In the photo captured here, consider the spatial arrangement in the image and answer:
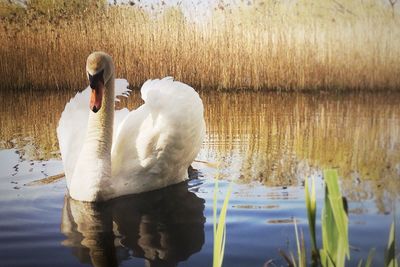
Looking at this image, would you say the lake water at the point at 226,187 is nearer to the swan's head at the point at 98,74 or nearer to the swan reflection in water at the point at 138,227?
the swan reflection in water at the point at 138,227

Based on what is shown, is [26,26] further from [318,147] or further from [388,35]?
[388,35]

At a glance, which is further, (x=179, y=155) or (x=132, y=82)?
(x=132, y=82)

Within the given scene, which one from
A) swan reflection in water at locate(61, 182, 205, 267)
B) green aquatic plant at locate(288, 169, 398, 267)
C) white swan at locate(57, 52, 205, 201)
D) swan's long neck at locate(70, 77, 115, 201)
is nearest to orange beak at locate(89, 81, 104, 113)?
white swan at locate(57, 52, 205, 201)

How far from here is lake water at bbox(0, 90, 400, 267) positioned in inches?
68.4

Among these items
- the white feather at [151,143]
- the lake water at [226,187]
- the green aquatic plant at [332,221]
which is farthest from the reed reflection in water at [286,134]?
the green aquatic plant at [332,221]

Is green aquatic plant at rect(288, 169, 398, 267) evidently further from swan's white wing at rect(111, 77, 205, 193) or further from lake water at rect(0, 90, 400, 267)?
swan's white wing at rect(111, 77, 205, 193)

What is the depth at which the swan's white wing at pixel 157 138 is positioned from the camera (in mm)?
2176

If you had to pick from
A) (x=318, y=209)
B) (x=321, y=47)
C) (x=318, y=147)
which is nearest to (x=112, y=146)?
(x=318, y=209)

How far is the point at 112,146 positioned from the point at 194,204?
17.1 inches

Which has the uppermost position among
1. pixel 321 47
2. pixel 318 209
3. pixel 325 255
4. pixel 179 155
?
pixel 321 47

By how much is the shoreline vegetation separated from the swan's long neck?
28.5 inches

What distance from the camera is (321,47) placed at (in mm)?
→ 2934

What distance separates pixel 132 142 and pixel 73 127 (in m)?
0.36

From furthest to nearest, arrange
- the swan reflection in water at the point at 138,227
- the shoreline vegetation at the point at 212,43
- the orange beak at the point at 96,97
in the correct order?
1. the shoreline vegetation at the point at 212,43
2. the orange beak at the point at 96,97
3. the swan reflection in water at the point at 138,227
